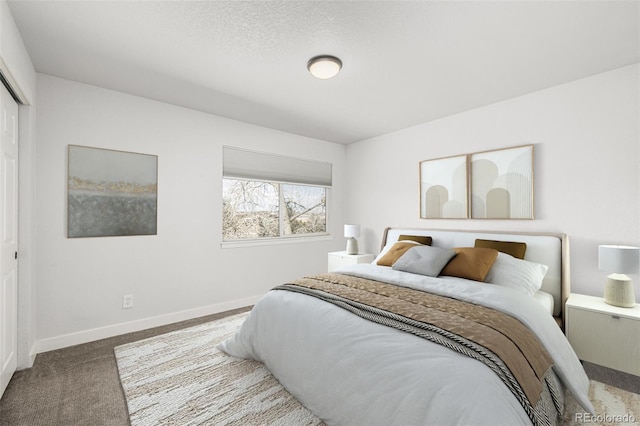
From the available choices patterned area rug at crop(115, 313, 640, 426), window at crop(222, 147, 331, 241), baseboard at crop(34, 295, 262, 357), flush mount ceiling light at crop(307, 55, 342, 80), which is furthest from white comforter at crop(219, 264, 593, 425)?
window at crop(222, 147, 331, 241)

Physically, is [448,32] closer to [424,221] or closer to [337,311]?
[337,311]

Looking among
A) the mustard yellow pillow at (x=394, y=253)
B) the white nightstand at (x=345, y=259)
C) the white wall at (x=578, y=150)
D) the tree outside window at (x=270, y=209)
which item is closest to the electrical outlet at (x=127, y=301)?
the tree outside window at (x=270, y=209)

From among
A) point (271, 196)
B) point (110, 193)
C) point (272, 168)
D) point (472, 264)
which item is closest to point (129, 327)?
point (110, 193)

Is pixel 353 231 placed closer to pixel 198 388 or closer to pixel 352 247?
pixel 352 247

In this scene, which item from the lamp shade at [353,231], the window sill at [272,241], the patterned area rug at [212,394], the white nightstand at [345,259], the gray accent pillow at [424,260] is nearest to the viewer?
the patterned area rug at [212,394]

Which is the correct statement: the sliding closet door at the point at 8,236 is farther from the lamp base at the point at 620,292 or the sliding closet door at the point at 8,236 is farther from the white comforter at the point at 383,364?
the lamp base at the point at 620,292

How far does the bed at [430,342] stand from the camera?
1225 millimetres

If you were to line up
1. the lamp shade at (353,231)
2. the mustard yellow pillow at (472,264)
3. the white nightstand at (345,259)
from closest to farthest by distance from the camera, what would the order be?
the mustard yellow pillow at (472,264) → the white nightstand at (345,259) → the lamp shade at (353,231)

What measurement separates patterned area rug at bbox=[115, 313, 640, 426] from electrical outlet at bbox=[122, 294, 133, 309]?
46cm

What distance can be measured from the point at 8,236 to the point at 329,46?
262cm

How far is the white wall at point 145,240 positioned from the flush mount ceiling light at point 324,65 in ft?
5.78

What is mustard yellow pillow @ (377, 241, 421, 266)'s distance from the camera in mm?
3154

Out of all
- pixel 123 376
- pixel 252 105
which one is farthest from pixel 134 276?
pixel 252 105

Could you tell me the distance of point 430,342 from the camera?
143 cm
